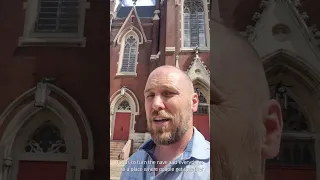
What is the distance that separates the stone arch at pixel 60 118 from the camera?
5.47 metres

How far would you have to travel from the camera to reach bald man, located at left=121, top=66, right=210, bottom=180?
428cm

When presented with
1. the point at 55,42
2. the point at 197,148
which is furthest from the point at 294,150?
the point at 55,42

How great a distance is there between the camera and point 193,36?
17.4 ft

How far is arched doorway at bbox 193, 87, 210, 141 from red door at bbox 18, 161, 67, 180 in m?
2.19

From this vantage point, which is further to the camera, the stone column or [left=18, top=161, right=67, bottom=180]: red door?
[left=18, top=161, right=67, bottom=180]: red door

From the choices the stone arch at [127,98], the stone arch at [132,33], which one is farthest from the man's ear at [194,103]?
the stone arch at [132,33]

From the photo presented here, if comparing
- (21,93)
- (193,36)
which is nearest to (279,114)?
(193,36)

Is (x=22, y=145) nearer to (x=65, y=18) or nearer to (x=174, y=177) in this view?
(x=65, y=18)

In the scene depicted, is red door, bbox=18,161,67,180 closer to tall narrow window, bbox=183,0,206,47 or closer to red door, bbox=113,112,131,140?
red door, bbox=113,112,131,140

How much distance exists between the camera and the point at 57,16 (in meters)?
6.07

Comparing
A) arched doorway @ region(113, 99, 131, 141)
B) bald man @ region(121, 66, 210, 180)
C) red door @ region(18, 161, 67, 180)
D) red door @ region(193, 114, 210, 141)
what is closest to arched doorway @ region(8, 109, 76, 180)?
red door @ region(18, 161, 67, 180)

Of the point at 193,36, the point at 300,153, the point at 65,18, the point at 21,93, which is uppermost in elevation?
the point at 65,18

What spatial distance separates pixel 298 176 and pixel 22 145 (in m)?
3.74

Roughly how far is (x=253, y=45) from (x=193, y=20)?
889mm
